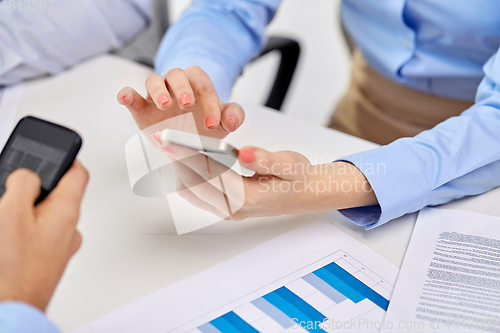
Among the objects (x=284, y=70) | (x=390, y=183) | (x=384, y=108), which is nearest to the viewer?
(x=390, y=183)

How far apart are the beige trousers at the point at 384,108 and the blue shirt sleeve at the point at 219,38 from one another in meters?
0.24

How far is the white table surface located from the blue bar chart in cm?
5

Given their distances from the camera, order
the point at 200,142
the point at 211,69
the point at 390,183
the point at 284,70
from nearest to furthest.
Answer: the point at 200,142 → the point at 390,183 → the point at 211,69 → the point at 284,70

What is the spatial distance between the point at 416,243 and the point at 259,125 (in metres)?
0.30

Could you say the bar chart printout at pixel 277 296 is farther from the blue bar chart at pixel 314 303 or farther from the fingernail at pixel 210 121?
the fingernail at pixel 210 121

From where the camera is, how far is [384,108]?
88 cm

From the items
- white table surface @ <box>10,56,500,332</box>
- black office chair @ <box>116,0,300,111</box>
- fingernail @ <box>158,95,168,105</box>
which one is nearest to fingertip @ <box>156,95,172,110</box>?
fingernail @ <box>158,95,168,105</box>

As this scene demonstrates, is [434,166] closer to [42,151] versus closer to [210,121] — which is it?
[210,121]

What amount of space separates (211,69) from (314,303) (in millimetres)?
434

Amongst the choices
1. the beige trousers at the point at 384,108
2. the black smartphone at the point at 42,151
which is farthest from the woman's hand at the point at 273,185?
the beige trousers at the point at 384,108

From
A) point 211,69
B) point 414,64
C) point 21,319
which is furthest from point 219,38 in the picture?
point 21,319

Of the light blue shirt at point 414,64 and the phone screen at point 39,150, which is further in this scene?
the light blue shirt at point 414,64

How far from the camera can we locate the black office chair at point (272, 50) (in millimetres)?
951

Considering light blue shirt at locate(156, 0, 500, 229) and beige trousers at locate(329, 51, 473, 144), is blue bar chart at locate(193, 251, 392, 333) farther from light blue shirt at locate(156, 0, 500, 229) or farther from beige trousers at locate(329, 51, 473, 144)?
beige trousers at locate(329, 51, 473, 144)
